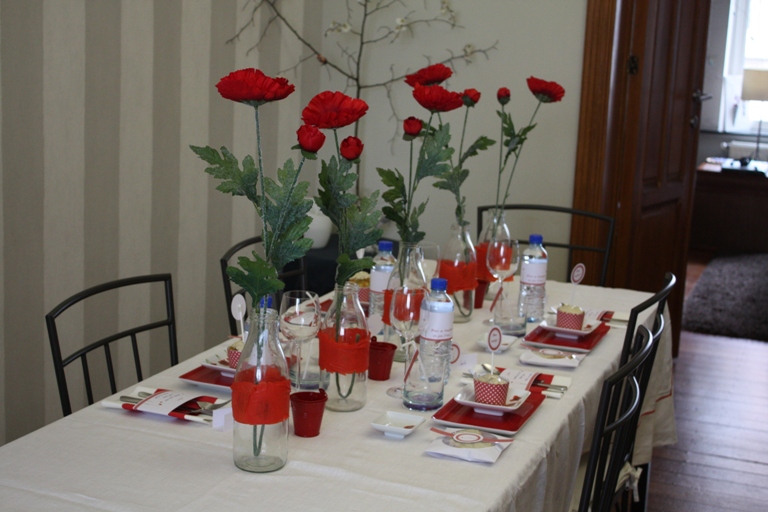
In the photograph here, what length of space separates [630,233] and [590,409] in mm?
2033

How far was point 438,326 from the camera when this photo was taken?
1482 mm

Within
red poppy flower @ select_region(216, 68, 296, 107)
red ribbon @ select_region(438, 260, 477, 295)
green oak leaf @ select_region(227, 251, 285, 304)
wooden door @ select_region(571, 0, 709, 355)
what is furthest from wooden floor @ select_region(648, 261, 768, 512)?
red poppy flower @ select_region(216, 68, 296, 107)

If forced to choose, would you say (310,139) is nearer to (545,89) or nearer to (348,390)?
(348,390)

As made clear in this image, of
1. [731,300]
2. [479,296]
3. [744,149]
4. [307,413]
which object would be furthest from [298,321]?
[744,149]

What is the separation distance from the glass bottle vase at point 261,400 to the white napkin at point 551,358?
722 mm

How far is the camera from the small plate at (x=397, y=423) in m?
1.37

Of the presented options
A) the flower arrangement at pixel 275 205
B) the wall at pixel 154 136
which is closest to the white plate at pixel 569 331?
the flower arrangement at pixel 275 205

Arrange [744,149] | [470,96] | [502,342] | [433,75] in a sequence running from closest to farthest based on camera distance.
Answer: [502,342] < [433,75] < [470,96] < [744,149]

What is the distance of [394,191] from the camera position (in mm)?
1803

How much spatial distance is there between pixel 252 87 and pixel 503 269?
1.12 metres

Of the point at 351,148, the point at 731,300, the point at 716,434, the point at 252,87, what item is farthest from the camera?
the point at 731,300

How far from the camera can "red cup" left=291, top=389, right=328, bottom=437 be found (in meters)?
1.34

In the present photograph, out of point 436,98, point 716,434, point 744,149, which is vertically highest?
point 744,149

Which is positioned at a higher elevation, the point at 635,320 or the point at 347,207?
the point at 347,207
